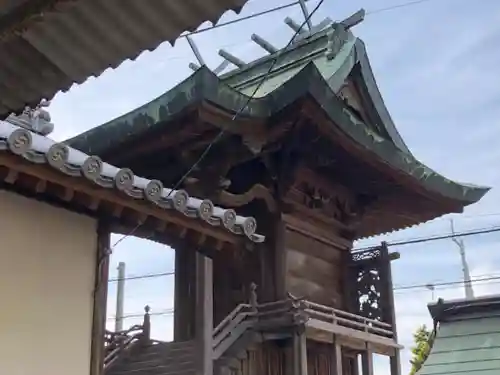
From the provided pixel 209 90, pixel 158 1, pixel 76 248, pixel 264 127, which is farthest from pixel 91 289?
pixel 264 127

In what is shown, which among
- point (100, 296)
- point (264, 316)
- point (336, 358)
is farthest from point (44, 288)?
point (336, 358)

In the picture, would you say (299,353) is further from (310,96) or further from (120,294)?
(120,294)

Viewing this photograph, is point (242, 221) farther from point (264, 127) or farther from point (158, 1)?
point (264, 127)

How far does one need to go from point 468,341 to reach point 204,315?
5643 mm

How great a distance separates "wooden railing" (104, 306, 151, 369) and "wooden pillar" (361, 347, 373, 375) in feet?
11.4

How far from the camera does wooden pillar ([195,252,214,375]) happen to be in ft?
24.0

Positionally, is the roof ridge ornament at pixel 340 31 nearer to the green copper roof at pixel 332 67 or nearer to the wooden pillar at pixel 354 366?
the green copper roof at pixel 332 67

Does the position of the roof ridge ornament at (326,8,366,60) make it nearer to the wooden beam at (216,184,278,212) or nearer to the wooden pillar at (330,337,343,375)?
the wooden beam at (216,184,278,212)

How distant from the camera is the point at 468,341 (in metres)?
11.4

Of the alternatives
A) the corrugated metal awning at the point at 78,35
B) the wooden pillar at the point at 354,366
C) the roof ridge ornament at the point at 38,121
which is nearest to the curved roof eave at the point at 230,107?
the roof ridge ornament at the point at 38,121

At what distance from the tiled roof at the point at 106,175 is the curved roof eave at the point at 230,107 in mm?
3421

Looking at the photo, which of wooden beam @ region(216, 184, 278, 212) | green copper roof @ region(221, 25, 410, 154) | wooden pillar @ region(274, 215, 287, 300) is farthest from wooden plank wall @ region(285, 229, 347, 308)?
green copper roof @ region(221, 25, 410, 154)

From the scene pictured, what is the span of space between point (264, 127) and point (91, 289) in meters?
4.47

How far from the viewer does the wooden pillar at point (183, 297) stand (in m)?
9.68
